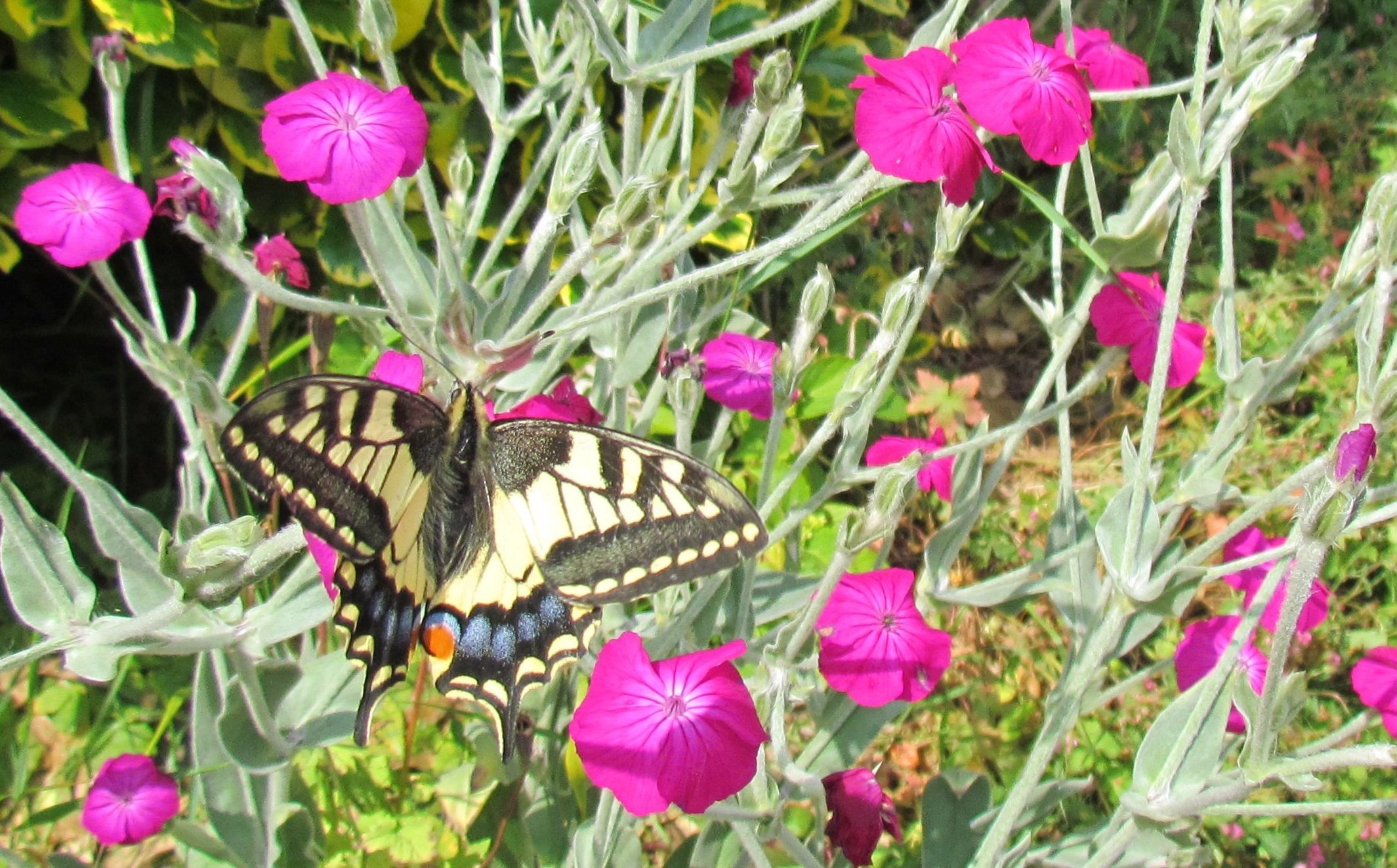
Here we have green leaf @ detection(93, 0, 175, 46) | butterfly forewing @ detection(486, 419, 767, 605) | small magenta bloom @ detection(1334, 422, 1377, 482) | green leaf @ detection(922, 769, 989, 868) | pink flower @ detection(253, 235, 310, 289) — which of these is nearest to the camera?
small magenta bloom @ detection(1334, 422, 1377, 482)

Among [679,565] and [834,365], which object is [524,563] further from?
[834,365]

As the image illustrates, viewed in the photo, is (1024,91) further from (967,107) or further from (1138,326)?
(1138,326)

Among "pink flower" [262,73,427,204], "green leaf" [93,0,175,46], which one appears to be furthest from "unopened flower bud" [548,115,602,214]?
"green leaf" [93,0,175,46]

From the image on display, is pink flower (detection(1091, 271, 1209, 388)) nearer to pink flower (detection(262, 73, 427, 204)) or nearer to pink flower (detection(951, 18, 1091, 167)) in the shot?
pink flower (detection(951, 18, 1091, 167))

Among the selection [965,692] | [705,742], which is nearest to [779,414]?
[705,742]

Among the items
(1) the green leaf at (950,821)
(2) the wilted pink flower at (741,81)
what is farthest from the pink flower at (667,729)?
(2) the wilted pink flower at (741,81)

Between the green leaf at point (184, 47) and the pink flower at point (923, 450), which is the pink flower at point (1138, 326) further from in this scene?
the green leaf at point (184, 47)
